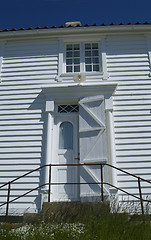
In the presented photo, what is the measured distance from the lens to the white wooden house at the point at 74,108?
20.5 feet

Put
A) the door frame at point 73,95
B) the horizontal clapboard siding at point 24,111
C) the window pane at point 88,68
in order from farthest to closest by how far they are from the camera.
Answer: the window pane at point 88,68 < the door frame at point 73,95 < the horizontal clapboard siding at point 24,111

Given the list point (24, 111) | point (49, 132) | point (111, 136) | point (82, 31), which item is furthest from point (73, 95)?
point (82, 31)

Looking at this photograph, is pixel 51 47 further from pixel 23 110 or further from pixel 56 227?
pixel 56 227

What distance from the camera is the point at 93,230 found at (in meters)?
3.85

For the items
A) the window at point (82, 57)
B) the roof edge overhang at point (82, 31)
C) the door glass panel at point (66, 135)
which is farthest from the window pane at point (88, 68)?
the door glass panel at point (66, 135)

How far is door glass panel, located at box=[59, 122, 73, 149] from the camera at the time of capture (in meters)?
6.73

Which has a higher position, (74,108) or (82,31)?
(82,31)

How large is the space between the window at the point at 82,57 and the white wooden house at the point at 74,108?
33 mm

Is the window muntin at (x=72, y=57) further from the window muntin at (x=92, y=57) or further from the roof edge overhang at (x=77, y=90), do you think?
the roof edge overhang at (x=77, y=90)

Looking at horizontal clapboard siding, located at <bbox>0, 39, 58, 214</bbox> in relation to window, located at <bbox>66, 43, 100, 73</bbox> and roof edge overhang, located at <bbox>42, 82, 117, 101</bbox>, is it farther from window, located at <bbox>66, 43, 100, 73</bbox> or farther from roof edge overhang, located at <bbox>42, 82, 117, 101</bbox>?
window, located at <bbox>66, 43, 100, 73</bbox>

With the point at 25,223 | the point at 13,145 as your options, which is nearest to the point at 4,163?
the point at 13,145

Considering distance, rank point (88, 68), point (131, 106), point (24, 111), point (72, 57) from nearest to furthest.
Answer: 1. point (131, 106)
2. point (24, 111)
3. point (88, 68)
4. point (72, 57)

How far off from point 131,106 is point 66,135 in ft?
6.88

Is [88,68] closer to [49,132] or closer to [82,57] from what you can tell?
[82,57]
